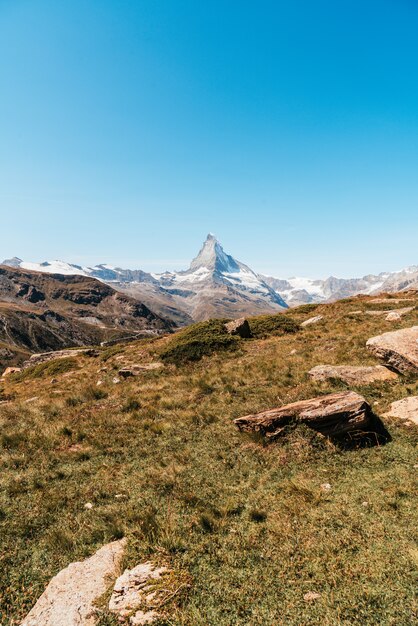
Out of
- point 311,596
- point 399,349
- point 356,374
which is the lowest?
point 311,596

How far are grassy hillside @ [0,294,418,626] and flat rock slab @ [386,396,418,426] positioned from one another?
45 cm

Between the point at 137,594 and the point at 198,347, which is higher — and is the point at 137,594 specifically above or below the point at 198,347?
below

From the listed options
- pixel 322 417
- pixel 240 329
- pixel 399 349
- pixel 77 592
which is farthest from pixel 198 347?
pixel 77 592

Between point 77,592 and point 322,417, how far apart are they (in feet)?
28.3

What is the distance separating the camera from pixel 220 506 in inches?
335

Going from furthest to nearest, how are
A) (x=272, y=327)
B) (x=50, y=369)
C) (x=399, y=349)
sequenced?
(x=50, y=369), (x=272, y=327), (x=399, y=349)

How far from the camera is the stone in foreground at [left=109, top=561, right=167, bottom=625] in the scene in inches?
217

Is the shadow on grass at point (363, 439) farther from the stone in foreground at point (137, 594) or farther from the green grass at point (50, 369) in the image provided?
the green grass at point (50, 369)


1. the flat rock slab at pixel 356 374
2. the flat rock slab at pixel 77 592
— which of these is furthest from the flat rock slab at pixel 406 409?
the flat rock slab at pixel 77 592

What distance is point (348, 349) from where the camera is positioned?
20406mm

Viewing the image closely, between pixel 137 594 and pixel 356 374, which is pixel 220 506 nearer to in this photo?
pixel 137 594

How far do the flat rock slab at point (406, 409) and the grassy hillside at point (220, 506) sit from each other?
0.45 metres

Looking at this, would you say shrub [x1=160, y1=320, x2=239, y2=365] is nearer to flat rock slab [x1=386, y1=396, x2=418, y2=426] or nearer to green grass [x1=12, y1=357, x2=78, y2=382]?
green grass [x1=12, y1=357, x2=78, y2=382]

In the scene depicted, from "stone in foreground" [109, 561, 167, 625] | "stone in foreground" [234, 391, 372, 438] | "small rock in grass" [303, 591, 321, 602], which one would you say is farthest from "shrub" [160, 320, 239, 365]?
"small rock in grass" [303, 591, 321, 602]
